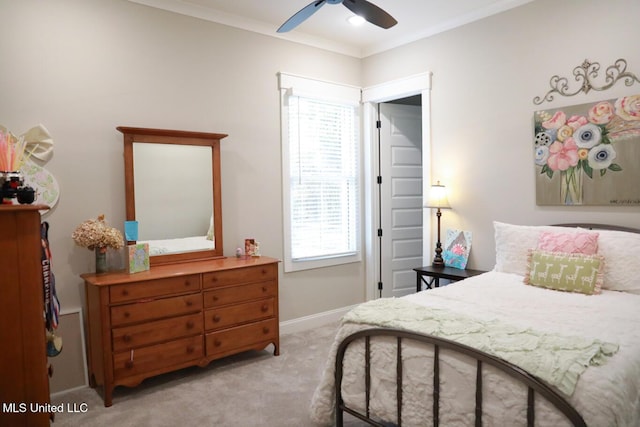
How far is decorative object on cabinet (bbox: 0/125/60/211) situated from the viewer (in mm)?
2781

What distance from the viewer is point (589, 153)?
3055 millimetres

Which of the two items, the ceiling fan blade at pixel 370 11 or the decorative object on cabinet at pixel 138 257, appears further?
the decorative object on cabinet at pixel 138 257

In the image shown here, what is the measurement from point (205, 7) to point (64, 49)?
3.72 ft

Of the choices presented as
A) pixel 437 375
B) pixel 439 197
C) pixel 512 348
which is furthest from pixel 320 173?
pixel 512 348

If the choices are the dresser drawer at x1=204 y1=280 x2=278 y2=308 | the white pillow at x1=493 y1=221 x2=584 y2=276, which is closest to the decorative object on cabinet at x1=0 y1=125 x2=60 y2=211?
the dresser drawer at x1=204 y1=280 x2=278 y2=308

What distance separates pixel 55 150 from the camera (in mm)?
2902

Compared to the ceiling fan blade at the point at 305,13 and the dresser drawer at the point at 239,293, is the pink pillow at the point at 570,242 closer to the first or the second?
the dresser drawer at the point at 239,293

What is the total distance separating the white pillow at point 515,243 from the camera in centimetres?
308

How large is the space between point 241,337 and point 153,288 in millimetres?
802

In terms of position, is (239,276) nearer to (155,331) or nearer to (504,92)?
(155,331)

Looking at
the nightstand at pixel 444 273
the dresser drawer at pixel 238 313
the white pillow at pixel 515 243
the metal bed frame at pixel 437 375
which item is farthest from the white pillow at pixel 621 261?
the dresser drawer at pixel 238 313

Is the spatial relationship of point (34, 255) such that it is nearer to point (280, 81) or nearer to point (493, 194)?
point (280, 81)

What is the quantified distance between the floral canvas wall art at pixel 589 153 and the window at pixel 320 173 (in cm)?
183

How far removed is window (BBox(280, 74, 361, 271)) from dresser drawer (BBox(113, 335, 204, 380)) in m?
1.30
